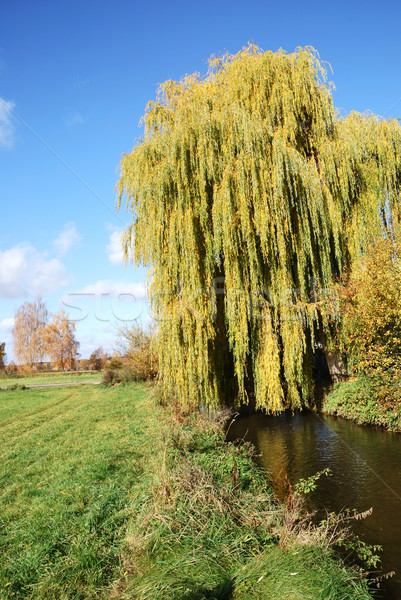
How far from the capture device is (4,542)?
3.88 metres

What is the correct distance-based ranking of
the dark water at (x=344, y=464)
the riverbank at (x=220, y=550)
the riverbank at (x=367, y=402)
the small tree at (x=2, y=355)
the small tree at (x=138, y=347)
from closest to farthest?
the riverbank at (x=220, y=550) → the dark water at (x=344, y=464) → the riverbank at (x=367, y=402) → the small tree at (x=138, y=347) → the small tree at (x=2, y=355)

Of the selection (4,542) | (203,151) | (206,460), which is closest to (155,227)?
(203,151)

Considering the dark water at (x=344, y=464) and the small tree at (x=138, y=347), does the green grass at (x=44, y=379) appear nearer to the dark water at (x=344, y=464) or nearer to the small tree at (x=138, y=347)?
the small tree at (x=138, y=347)

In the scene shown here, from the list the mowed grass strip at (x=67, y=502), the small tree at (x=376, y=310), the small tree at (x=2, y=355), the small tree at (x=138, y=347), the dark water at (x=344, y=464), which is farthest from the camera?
the small tree at (x=2, y=355)

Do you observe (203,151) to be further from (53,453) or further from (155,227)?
(53,453)

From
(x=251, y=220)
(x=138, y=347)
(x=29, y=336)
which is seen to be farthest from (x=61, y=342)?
(x=251, y=220)

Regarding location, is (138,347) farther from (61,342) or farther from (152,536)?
(61,342)

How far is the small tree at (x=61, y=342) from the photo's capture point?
148 feet

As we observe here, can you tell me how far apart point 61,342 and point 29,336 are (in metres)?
4.63

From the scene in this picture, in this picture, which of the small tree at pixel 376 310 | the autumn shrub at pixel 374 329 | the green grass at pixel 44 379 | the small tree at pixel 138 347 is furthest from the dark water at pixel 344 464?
the green grass at pixel 44 379

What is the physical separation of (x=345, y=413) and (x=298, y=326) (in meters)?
3.16

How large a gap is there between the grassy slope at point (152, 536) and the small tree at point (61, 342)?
41251mm

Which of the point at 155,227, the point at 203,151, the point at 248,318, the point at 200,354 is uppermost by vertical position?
the point at 203,151

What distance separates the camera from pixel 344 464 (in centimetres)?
681
